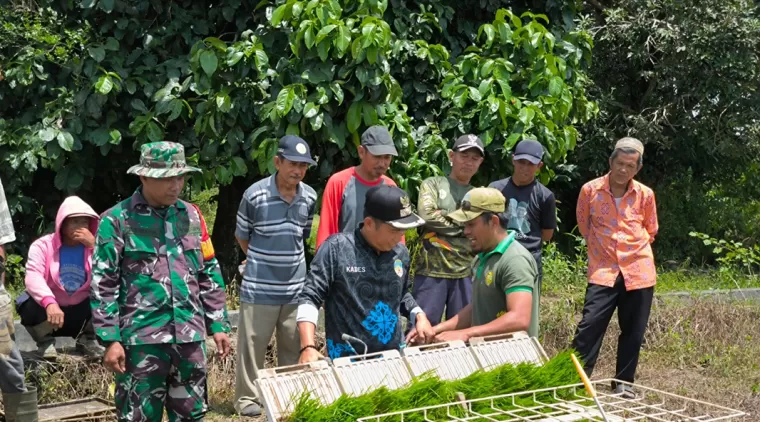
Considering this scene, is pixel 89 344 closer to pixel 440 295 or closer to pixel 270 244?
pixel 270 244

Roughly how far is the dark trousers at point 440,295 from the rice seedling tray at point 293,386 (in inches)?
106

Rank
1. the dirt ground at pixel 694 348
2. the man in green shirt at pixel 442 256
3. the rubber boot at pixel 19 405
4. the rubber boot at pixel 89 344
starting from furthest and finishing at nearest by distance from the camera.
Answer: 1. the dirt ground at pixel 694 348
2. the man in green shirt at pixel 442 256
3. the rubber boot at pixel 89 344
4. the rubber boot at pixel 19 405

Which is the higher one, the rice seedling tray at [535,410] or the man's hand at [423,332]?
the man's hand at [423,332]

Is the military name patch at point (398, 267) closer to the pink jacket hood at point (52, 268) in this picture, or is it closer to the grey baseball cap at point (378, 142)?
the grey baseball cap at point (378, 142)

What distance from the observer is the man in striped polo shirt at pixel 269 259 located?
222 inches

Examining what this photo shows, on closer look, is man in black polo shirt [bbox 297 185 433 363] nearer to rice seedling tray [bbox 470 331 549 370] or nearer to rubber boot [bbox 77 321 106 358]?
rice seedling tray [bbox 470 331 549 370]

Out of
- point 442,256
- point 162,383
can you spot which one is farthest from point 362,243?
point 442,256

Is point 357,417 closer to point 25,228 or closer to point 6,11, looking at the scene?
point 25,228

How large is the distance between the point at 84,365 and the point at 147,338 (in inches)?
75.9

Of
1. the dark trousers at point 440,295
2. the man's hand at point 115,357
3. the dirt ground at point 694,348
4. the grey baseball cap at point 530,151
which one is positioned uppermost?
the grey baseball cap at point 530,151

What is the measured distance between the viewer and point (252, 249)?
224 inches

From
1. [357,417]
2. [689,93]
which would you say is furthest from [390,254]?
[689,93]

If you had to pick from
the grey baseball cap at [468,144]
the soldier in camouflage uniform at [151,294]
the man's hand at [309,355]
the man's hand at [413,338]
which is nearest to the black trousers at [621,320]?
the grey baseball cap at [468,144]

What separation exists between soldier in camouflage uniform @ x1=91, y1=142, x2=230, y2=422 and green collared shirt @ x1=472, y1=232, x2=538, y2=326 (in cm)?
129
